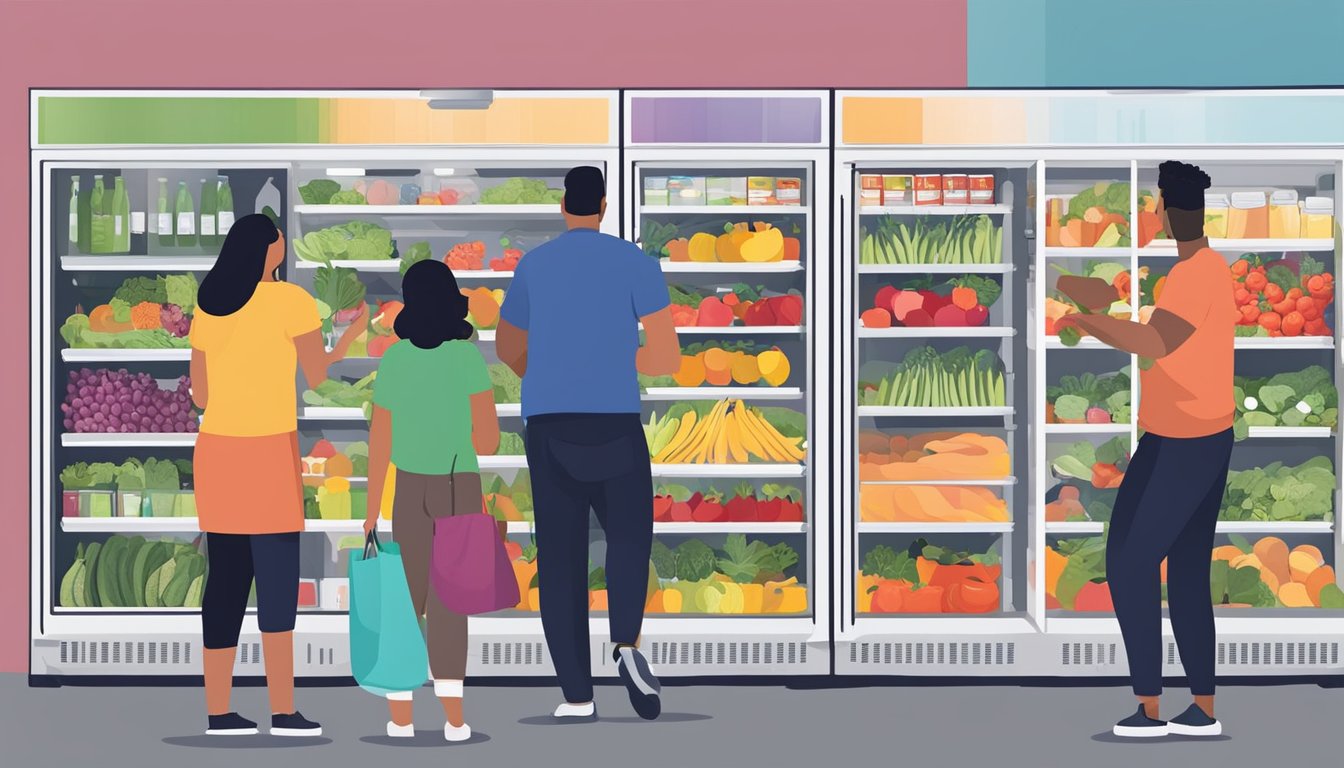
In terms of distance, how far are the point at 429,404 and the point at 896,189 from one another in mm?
2771

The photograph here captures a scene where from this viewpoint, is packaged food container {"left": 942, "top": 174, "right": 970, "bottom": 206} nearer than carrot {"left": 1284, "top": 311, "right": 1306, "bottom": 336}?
No

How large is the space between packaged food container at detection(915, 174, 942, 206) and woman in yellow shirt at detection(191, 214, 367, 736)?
299 centimetres

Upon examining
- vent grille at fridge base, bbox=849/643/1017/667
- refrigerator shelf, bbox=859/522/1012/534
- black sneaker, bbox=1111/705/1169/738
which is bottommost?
black sneaker, bbox=1111/705/1169/738

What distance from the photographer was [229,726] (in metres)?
6.02

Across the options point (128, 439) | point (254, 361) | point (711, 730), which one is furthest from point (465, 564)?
point (128, 439)

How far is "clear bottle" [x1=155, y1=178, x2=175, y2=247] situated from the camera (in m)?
7.49

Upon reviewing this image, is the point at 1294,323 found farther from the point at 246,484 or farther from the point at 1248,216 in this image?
the point at 246,484

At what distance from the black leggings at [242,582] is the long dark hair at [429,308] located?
88 centimetres

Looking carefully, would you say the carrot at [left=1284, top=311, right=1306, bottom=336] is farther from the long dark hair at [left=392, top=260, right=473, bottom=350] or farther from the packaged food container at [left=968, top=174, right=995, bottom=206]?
the long dark hair at [left=392, top=260, right=473, bottom=350]

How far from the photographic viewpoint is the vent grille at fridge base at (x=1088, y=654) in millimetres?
7172

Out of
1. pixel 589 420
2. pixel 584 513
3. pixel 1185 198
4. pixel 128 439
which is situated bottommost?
pixel 584 513

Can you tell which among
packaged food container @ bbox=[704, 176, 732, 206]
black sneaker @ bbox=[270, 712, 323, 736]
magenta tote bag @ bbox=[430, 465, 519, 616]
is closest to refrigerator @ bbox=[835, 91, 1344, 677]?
packaged food container @ bbox=[704, 176, 732, 206]
